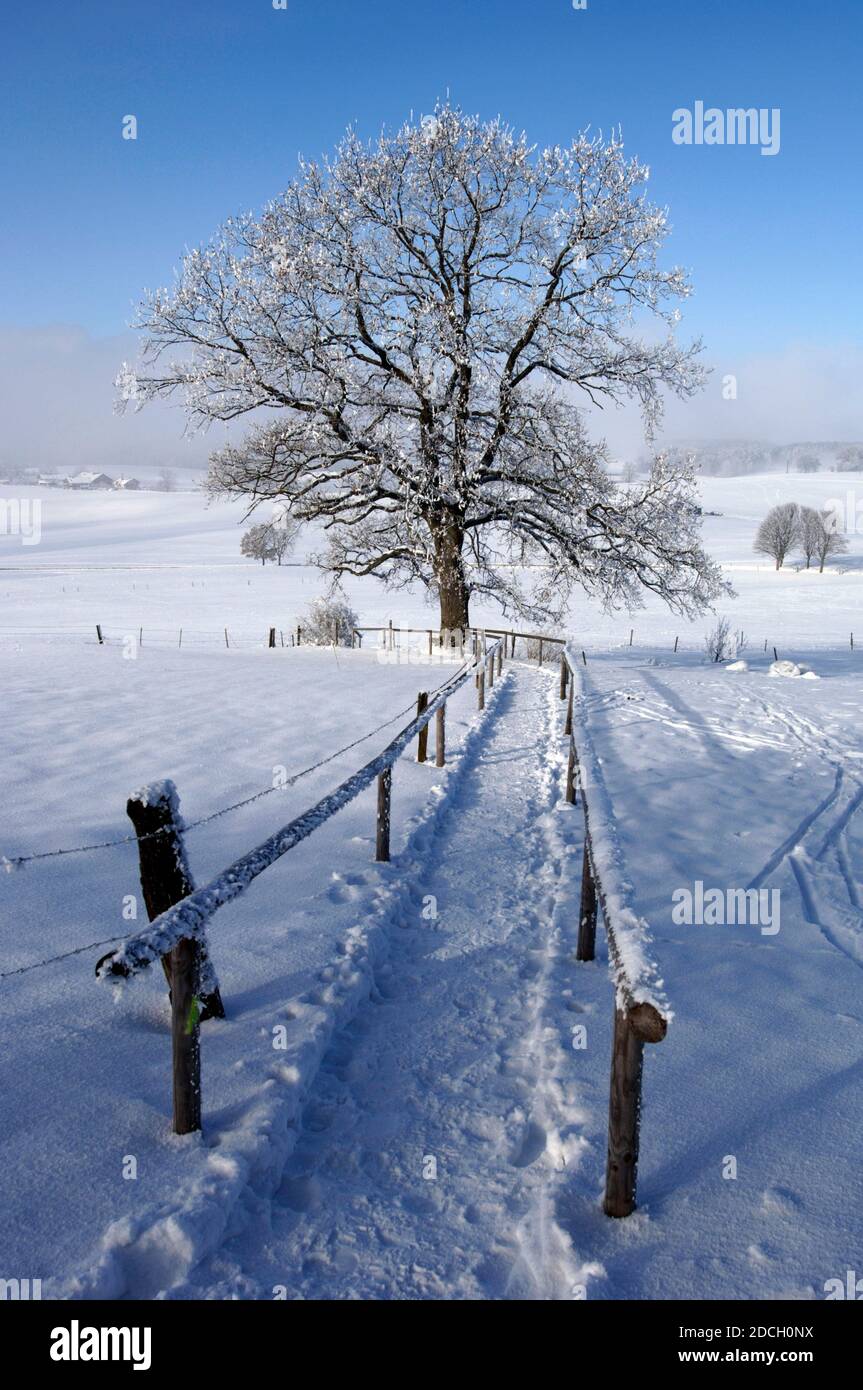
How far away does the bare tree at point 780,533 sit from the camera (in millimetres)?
80125

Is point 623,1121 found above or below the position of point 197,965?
below

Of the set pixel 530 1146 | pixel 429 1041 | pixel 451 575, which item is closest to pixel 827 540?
pixel 451 575

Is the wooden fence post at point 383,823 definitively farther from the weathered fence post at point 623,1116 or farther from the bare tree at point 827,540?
the bare tree at point 827,540

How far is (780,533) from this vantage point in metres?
80.1

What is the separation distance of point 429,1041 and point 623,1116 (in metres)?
1.45

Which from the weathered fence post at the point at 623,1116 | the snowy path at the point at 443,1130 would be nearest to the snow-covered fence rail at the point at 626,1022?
the weathered fence post at the point at 623,1116

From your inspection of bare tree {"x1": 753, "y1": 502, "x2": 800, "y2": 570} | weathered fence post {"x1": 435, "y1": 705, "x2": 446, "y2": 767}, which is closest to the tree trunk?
weathered fence post {"x1": 435, "y1": 705, "x2": 446, "y2": 767}

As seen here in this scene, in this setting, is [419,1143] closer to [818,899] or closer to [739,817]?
[818,899]

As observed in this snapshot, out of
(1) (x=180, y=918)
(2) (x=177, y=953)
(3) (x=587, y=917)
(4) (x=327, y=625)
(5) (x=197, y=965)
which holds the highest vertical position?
(4) (x=327, y=625)

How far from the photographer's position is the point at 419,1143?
3264 mm

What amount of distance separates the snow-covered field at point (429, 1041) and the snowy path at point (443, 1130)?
0.01 meters

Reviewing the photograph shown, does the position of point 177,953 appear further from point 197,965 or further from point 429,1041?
point 429,1041

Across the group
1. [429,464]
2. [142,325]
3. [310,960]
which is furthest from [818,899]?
[142,325]
